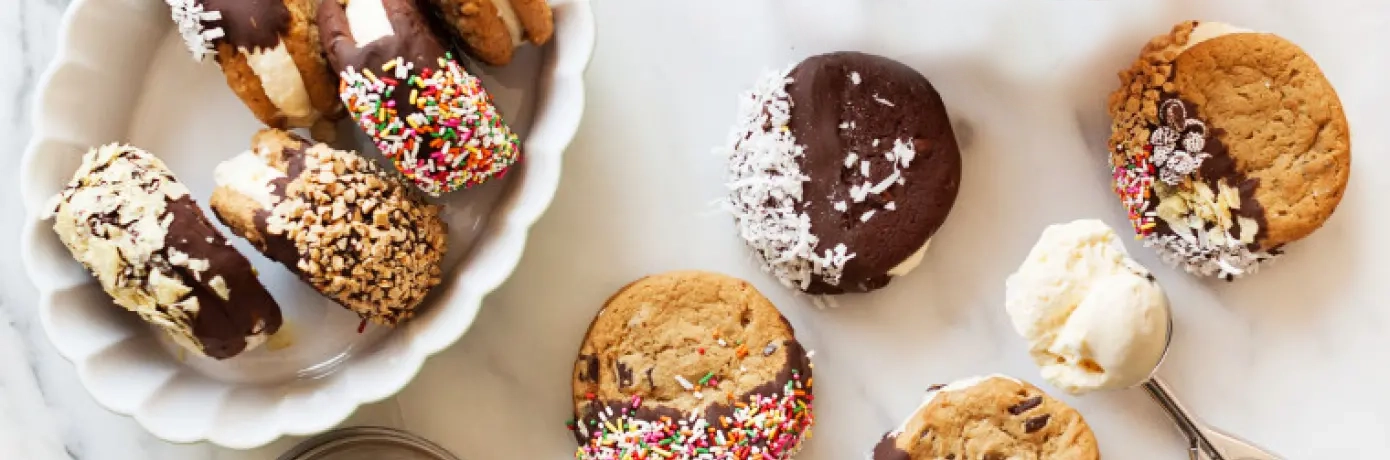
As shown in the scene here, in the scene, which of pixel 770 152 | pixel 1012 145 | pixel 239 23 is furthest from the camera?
pixel 1012 145

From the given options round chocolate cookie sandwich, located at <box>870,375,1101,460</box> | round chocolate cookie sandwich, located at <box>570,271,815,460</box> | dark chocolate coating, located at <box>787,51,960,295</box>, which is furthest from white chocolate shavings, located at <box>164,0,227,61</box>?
round chocolate cookie sandwich, located at <box>870,375,1101,460</box>

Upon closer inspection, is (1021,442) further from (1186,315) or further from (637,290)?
(637,290)

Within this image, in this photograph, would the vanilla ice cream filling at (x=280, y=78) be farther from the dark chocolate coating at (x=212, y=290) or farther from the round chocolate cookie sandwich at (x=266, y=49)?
the dark chocolate coating at (x=212, y=290)

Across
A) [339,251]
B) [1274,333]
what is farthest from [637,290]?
[1274,333]

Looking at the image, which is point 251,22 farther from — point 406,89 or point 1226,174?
point 1226,174

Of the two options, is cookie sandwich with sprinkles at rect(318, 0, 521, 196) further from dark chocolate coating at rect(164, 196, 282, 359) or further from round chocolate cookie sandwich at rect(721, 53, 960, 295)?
round chocolate cookie sandwich at rect(721, 53, 960, 295)

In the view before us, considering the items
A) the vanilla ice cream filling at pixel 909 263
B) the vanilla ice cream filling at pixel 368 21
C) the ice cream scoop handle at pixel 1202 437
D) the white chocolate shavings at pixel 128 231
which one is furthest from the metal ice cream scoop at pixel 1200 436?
the white chocolate shavings at pixel 128 231

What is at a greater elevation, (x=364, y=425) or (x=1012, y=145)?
(x=1012, y=145)
